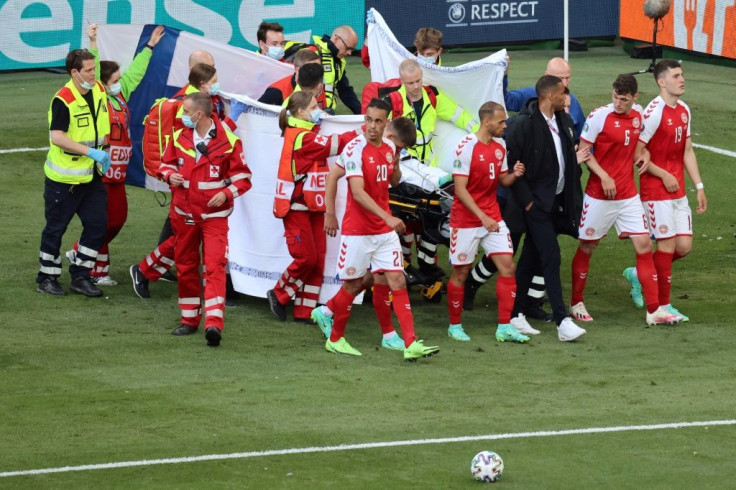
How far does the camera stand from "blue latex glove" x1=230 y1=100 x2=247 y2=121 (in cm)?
1174

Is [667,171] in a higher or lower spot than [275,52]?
lower

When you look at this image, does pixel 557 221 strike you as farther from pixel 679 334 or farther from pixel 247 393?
pixel 247 393

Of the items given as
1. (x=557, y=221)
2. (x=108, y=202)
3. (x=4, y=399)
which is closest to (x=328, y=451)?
(x=4, y=399)

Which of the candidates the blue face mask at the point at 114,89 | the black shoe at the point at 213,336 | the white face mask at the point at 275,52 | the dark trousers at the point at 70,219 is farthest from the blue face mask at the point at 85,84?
the white face mask at the point at 275,52

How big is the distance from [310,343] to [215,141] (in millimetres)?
1751

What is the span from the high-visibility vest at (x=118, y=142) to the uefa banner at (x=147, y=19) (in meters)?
9.80

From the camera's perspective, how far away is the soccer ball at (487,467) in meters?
7.69

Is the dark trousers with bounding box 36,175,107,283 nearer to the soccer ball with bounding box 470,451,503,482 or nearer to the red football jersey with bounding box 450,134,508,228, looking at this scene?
the red football jersey with bounding box 450,134,508,228

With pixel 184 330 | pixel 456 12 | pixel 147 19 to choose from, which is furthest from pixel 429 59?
pixel 456 12

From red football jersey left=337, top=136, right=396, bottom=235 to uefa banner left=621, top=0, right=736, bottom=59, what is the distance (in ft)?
48.1

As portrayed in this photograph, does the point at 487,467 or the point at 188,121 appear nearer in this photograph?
the point at 487,467

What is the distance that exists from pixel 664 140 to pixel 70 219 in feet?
16.9

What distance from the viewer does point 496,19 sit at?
1012 inches

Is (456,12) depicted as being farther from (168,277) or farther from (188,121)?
(188,121)
